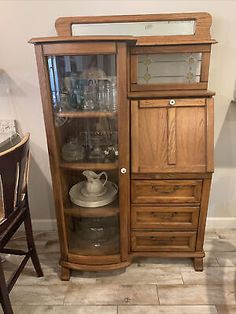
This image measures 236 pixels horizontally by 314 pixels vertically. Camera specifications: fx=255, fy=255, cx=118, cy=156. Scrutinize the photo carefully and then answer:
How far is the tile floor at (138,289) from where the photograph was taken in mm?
1484

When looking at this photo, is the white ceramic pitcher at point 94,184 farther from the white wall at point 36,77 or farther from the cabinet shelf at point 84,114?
the white wall at point 36,77

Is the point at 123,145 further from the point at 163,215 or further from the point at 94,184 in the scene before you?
the point at 163,215

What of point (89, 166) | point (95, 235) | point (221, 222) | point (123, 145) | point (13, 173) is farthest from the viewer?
point (221, 222)

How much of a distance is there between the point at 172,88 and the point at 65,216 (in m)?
1.03

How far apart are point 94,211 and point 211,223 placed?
110cm

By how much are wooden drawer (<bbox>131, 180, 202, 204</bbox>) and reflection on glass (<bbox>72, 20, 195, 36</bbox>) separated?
3.03 feet

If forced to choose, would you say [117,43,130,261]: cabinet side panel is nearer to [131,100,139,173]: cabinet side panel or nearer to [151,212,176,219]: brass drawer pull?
[131,100,139,173]: cabinet side panel

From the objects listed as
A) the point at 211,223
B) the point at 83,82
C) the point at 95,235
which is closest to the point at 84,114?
the point at 83,82

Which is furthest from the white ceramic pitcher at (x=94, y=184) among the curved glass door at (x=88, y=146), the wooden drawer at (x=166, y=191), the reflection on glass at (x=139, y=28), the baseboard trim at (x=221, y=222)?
the baseboard trim at (x=221, y=222)

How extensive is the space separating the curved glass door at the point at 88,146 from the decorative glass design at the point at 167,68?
0.36 m

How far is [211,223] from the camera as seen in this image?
214cm

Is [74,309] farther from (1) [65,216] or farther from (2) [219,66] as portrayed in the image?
(2) [219,66]

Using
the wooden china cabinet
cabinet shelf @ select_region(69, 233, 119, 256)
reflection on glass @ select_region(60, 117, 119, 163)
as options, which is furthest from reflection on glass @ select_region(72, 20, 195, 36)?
cabinet shelf @ select_region(69, 233, 119, 256)

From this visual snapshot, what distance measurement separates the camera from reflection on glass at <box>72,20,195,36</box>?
5.17 feet
